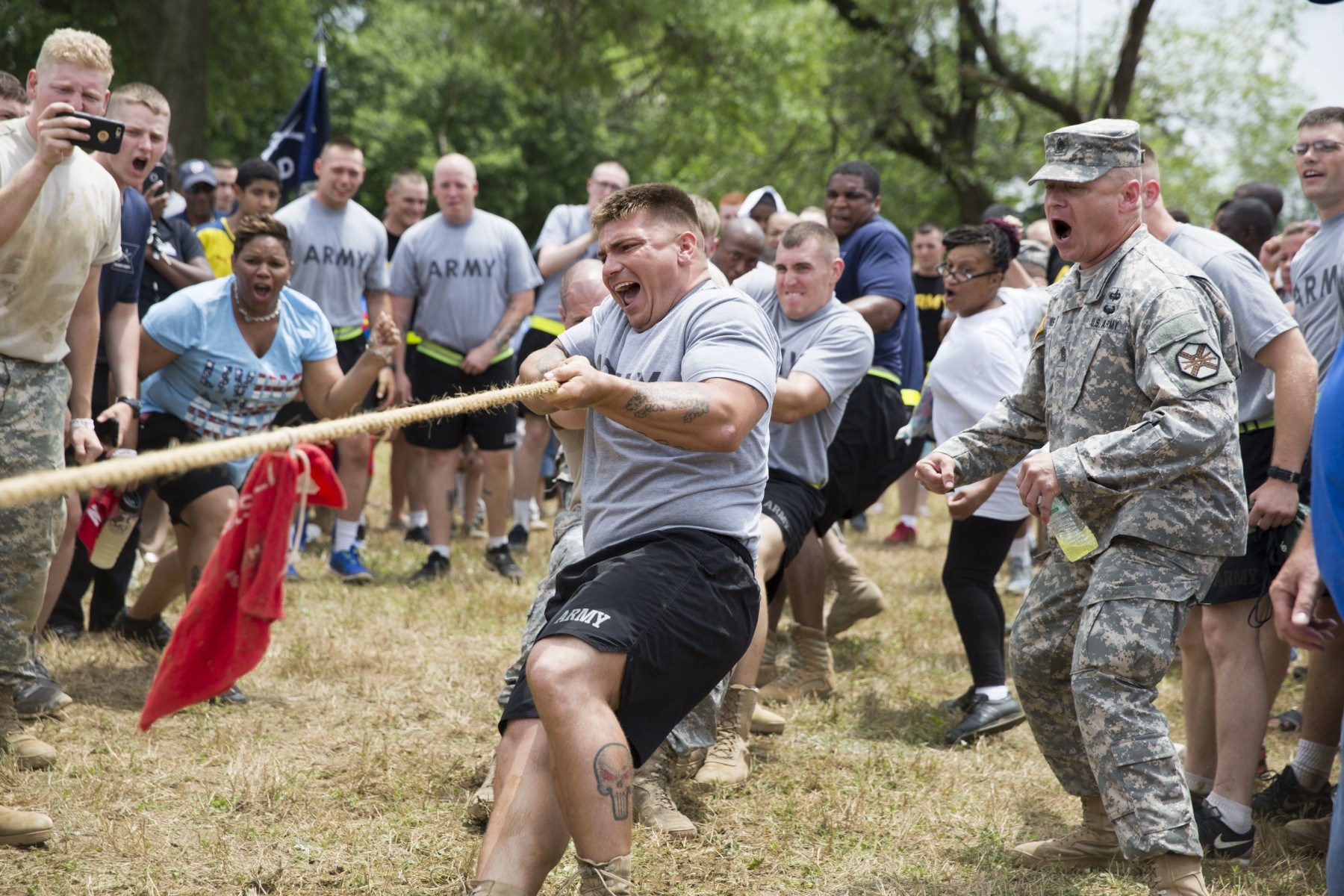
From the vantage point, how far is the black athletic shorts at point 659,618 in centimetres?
297

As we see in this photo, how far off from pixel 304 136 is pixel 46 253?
21.1 feet

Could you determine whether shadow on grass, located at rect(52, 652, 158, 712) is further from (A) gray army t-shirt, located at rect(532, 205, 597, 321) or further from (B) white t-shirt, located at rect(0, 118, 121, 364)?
(A) gray army t-shirt, located at rect(532, 205, 597, 321)

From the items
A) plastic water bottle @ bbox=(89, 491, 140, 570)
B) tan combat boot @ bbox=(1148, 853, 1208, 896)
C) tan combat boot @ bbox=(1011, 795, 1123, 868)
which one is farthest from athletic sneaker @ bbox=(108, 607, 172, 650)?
tan combat boot @ bbox=(1148, 853, 1208, 896)

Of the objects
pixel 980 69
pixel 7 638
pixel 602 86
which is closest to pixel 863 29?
→ pixel 980 69

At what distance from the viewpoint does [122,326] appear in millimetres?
5098

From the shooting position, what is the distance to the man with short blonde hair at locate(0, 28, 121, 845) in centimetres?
389

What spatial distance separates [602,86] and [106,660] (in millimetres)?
17124

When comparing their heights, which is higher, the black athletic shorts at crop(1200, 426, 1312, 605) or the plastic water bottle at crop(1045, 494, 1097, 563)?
the plastic water bottle at crop(1045, 494, 1097, 563)

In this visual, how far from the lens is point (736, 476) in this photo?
131 inches

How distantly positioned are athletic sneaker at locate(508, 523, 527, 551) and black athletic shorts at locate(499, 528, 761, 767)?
16.7 feet

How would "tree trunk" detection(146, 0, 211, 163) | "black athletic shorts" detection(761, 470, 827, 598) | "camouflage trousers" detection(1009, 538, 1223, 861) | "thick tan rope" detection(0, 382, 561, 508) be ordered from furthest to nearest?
"tree trunk" detection(146, 0, 211, 163) → "black athletic shorts" detection(761, 470, 827, 598) → "camouflage trousers" detection(1009, 538, 1223, 861) → "thick tan rope" detection(0, 382, 561, 508)

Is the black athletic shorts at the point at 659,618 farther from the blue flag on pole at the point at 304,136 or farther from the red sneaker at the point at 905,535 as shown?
the blue flag on pole at the point at 304,136

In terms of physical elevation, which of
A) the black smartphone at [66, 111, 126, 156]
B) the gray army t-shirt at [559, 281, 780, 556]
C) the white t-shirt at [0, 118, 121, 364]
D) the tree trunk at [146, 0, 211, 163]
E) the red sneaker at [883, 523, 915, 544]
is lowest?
the red sneaker at [883, 523, 915, 544]

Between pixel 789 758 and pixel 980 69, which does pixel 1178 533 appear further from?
pixel 980 69
